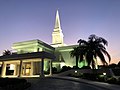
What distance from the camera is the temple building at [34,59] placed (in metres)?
29.7

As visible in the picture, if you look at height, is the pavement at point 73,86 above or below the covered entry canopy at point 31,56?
below

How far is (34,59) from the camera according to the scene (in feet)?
98.7

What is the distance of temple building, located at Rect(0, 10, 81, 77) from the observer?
2973 centimetres

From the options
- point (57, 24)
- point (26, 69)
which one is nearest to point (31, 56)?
point (26, 69)

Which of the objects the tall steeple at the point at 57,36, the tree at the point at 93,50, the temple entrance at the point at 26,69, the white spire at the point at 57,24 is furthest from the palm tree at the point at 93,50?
the white spire at the point at 57,24

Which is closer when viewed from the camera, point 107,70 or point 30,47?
point 107,70

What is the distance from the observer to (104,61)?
24.9 metres

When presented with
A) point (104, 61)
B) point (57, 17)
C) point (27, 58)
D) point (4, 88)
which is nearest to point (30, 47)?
point (27, 58)

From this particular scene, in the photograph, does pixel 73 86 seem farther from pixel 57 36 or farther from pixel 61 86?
pixel 57 36

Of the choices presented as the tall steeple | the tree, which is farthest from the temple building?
the tall steeple

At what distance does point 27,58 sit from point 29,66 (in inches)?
309

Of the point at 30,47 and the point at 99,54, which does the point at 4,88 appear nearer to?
the point at 99,54

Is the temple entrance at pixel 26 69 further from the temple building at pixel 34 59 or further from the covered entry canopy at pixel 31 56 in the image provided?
the covered entry canopy at pixel 31 56

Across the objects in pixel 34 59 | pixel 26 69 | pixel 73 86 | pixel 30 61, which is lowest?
pixel 73 86
